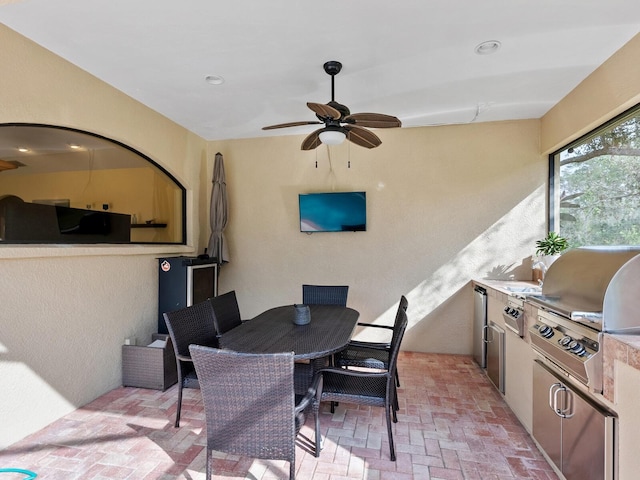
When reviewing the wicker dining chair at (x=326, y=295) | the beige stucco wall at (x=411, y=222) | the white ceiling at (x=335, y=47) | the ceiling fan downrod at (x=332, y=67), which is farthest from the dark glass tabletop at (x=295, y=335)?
the white ceiling at (x=335, y=47)

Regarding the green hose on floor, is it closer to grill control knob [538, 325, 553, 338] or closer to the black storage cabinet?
the black storage cabinet

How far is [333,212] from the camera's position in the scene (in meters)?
4.21

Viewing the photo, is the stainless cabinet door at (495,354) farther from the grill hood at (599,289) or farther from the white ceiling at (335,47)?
the white ceiling at (335,47)

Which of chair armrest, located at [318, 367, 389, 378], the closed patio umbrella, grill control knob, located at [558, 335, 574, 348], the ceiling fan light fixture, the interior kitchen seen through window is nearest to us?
grill control knob, located at [558, 335, 574, 348]

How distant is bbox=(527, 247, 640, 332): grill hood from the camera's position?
5.01 ft

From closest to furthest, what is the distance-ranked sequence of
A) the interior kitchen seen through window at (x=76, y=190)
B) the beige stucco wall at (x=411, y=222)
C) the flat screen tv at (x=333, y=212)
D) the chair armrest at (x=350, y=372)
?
the chair armrest at (x=350, y=372) < the interior kitchen seen through window at (x=76, y=190) < the beige stucco wall at (x=411, y=222) < the flat screen tv at (x=333, y=212)

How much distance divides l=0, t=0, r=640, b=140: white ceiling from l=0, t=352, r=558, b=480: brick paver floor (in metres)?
2.78

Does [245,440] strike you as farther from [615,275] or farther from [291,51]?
[291,51]

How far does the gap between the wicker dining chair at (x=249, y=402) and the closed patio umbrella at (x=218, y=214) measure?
2.82 meters

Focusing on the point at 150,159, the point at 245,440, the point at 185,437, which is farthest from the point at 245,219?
the point at 245,440

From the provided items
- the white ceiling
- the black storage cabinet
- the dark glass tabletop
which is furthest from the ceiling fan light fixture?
the black storage cabinet

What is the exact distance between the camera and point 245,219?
15.0 feet

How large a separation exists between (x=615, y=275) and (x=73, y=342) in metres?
3.67

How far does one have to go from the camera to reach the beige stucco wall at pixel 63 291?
2285 millimetres
